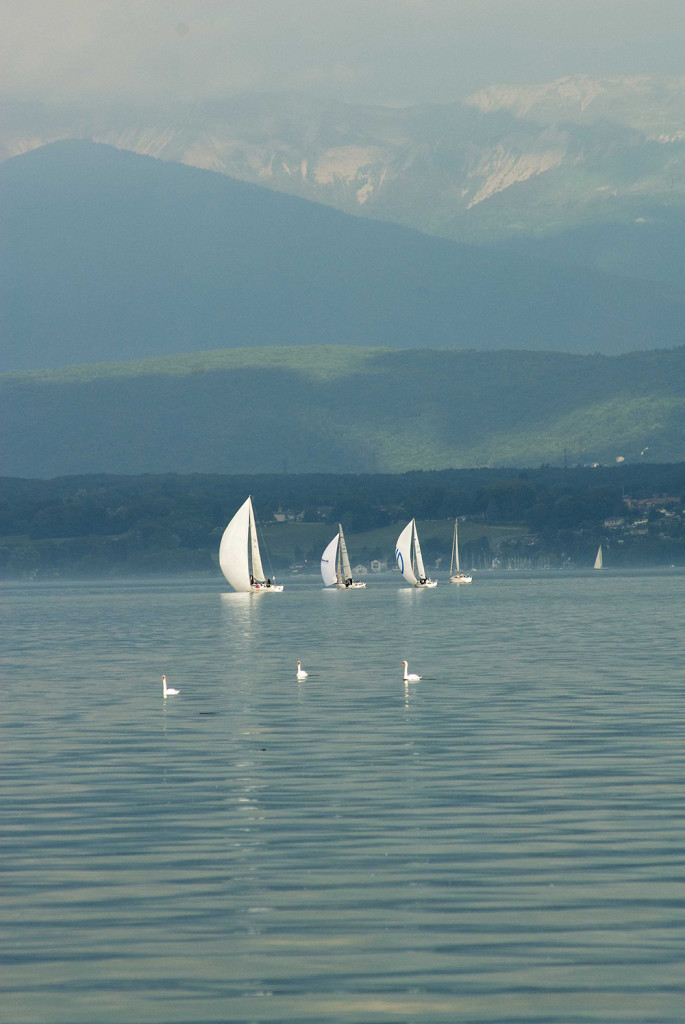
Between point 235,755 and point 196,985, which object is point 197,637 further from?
point 196,985

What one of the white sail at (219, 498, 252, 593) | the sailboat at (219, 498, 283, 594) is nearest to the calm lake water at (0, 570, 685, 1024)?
the white sail at (219, 498, 252, 593)

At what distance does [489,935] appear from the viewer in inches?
826

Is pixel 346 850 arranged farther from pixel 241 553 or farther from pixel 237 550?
pixel 241 553

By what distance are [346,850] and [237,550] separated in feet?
500

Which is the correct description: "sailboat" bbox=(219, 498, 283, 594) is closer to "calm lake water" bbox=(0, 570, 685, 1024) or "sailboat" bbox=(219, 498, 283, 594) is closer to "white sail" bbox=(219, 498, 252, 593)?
"white sail" bbox=(219, 498, 252, 593)

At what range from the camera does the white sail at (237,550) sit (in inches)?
6850

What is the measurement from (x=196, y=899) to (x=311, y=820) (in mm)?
6340

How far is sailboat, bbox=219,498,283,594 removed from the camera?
174250 millimetres

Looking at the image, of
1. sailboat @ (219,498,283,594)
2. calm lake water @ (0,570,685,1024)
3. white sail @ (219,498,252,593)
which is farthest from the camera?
sailboat @ (219,498,283,594)

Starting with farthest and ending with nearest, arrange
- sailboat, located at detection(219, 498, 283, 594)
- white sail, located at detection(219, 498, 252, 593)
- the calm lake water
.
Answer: sailboat, located at detection(219, 498, 283, 594) < white sail, located at detection(219, 498, 252, 593) < the calm lake water

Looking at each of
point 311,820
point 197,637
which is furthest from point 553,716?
point 197,637

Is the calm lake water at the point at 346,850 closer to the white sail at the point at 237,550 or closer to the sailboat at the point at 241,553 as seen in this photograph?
the white sail at the point at 237,550

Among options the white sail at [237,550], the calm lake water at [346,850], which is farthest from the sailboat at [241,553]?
the calm lake water at [346,850]

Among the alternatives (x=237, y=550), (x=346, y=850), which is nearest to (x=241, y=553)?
(x=237, y=550)
